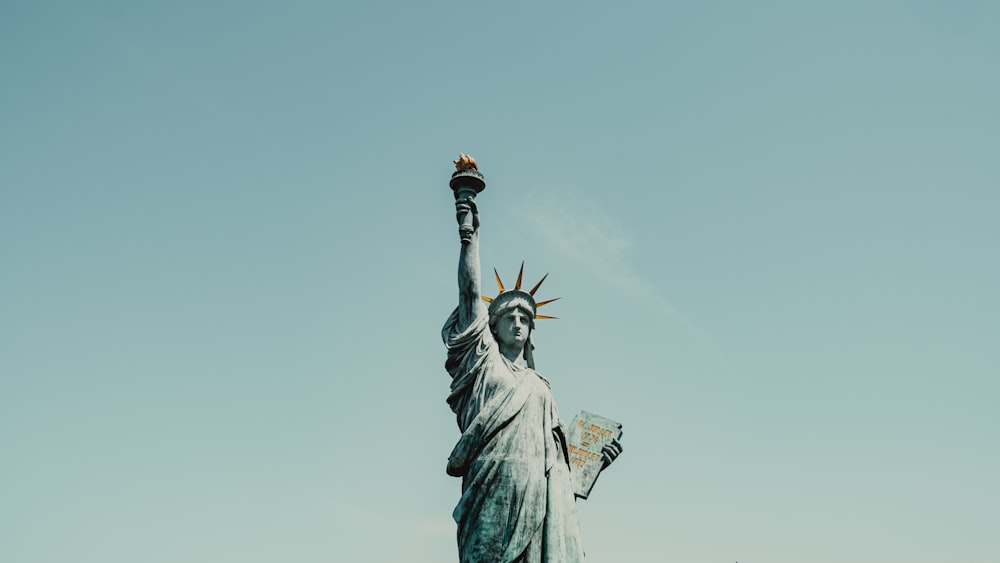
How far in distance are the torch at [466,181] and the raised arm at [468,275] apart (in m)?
0.06

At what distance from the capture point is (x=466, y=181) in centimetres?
973

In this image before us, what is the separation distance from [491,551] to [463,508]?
0.54 meters

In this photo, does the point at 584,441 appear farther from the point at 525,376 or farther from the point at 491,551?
the point at 491,551

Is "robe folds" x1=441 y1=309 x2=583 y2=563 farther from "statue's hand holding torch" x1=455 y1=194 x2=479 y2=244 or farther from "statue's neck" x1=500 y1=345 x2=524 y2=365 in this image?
"statue's hand holding torch" x1=455 y1=194 x2=479 y2=244

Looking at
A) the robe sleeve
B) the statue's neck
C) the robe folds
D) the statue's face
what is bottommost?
the robe folds

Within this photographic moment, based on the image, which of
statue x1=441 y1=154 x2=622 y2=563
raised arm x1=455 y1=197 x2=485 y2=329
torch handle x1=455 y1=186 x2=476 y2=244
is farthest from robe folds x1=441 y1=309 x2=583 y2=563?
torch handle x1=455 y1=186 x2=476 y2=244

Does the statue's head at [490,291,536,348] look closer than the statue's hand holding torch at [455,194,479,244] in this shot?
No

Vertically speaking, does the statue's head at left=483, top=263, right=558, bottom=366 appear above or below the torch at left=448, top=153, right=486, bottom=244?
below

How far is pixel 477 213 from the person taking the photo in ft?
31.9

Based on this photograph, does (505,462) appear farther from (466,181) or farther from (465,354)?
(466,181)

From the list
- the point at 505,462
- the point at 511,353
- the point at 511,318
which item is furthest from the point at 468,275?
the point at 505,462

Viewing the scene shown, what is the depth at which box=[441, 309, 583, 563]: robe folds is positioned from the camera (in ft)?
27.8

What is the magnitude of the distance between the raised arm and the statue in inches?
0.4

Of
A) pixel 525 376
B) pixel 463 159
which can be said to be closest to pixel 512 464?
pixel 525 376
